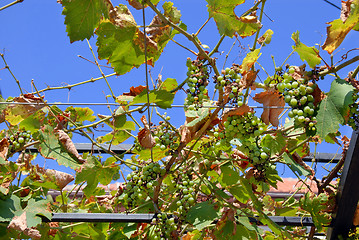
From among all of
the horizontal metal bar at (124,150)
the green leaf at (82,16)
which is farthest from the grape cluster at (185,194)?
the green leaf at (82,16)

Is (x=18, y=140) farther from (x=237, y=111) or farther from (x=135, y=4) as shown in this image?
(x=237, y=111)

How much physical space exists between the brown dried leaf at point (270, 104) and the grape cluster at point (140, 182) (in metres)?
0.57

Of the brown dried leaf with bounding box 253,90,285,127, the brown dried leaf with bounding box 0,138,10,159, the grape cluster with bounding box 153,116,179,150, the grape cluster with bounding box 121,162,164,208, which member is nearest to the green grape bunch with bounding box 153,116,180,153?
the grape cluster with bounding box 153,116,179,150

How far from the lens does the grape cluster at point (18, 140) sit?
2146 mm

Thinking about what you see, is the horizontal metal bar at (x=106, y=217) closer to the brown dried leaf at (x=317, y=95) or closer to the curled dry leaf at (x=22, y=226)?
the curled dry leaf at (x=22, y=226)

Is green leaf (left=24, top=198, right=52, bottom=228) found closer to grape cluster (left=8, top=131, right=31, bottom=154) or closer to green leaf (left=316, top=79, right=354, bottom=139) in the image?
grape cluster (left=8, top=131, right=31, bottom=154)

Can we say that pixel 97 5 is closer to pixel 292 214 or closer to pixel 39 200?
pixel 39 200

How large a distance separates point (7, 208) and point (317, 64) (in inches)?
58.1

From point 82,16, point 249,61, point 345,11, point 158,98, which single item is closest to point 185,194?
point 158,98

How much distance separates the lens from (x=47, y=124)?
2037 mm

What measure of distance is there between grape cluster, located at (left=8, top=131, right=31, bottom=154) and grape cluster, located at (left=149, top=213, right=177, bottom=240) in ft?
2.84

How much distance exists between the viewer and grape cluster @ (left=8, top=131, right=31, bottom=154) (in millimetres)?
2146

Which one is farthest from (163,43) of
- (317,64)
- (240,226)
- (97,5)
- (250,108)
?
(240,226)

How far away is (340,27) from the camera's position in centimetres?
139
